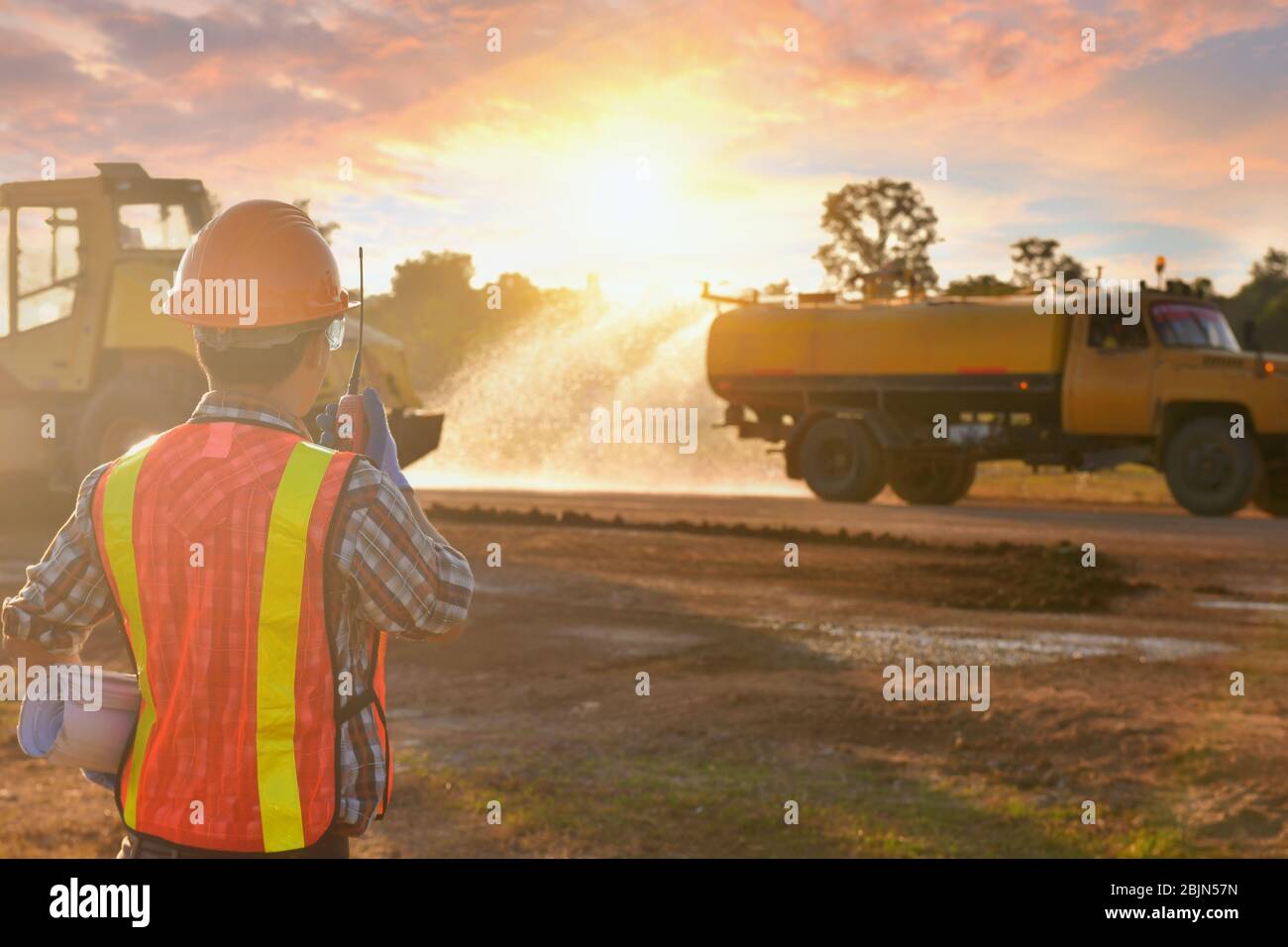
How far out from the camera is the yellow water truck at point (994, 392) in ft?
57.6

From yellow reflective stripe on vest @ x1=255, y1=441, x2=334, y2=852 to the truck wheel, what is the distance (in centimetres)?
1693

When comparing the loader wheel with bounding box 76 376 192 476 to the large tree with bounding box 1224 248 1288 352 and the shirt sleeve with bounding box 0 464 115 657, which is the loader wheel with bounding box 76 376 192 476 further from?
the large tree with bounding box 1224 248 1288 352

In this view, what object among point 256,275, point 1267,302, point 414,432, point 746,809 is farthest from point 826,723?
point 1267,302

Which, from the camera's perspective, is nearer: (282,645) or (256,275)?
(282,645)

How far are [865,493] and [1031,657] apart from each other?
10473 millimetres

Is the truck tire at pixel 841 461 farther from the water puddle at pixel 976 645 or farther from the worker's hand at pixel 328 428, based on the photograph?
the worker's hand at pixel 328 428

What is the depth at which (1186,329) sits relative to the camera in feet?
59.5

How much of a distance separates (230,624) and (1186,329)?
17.9 m

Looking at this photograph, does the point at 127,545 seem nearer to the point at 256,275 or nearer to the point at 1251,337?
the point at 256,275

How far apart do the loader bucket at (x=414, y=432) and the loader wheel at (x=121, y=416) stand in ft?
7.60

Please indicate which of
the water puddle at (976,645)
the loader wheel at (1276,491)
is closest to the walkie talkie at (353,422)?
the water puddle at (976,645)

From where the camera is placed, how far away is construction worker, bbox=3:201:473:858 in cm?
218

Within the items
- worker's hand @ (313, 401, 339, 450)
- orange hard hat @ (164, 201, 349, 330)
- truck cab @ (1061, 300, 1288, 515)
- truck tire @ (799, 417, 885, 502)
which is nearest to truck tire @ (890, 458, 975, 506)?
truck tire @ (799, 417, 885, 502)

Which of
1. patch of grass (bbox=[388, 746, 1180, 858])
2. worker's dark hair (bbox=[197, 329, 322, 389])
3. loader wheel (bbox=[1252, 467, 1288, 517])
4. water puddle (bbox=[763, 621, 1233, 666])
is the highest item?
worker's dark hair (bbox=[197, 329, 322, 389])
